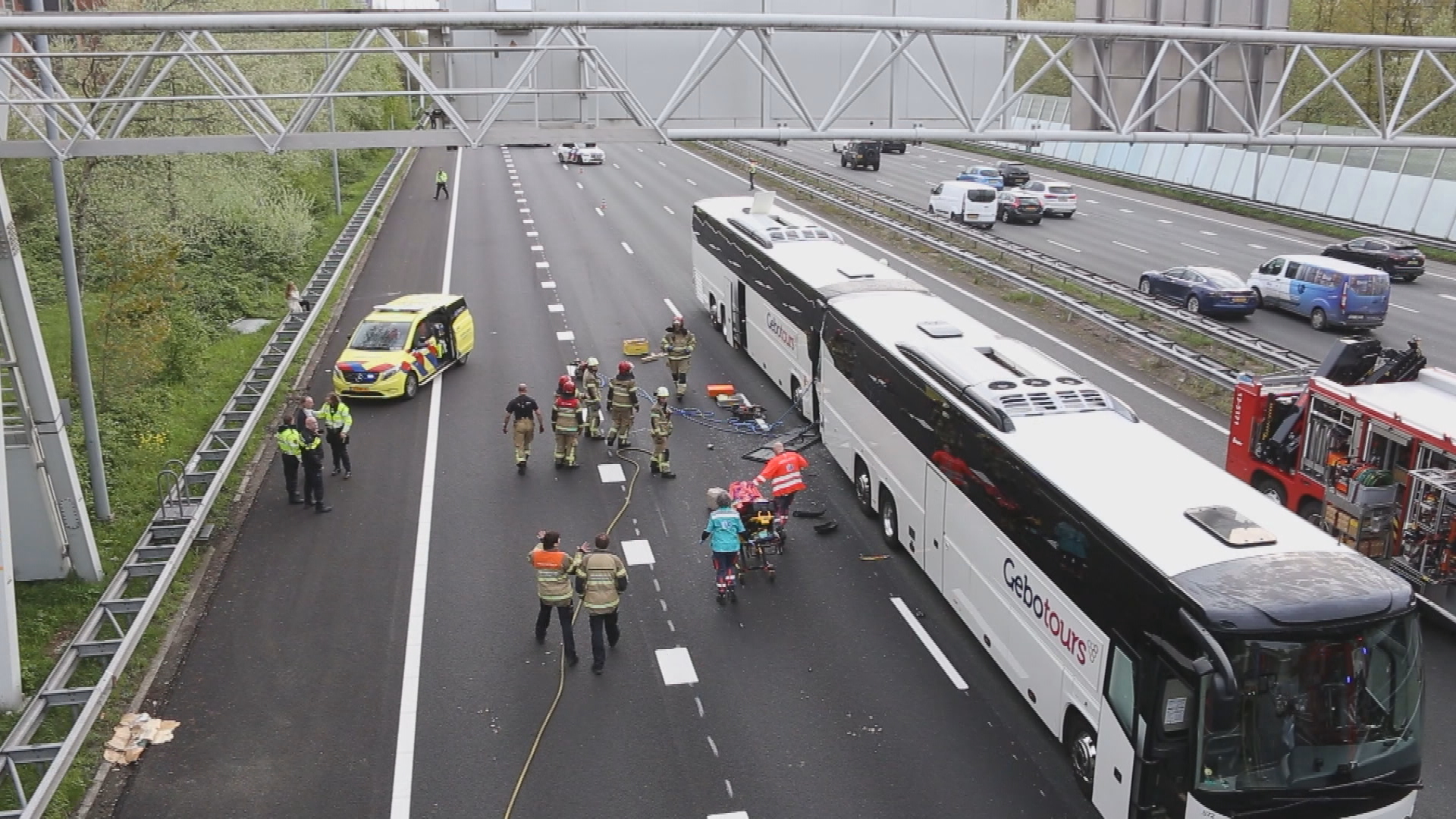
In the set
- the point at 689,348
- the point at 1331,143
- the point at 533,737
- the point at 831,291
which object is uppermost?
the point at 1331,143

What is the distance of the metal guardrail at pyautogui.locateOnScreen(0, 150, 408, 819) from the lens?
1129 cm

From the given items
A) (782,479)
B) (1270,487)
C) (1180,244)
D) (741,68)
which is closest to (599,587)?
(782,479)

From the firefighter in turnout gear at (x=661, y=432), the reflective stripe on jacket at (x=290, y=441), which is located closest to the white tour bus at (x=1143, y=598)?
the firefighter in turnout gear at (x=661, y=432)

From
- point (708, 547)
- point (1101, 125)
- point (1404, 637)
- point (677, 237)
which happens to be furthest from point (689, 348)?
point (677, 237)

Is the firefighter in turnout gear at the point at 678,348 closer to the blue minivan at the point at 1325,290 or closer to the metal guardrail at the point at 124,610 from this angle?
the metal guardrail at the point at 124,610

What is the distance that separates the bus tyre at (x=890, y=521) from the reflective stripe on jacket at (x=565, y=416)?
544 cm

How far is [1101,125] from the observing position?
18.3 m

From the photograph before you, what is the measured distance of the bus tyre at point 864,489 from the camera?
17.7 meters

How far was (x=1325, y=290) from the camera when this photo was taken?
29906 millimetres

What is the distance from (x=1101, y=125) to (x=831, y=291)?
4.88 metres

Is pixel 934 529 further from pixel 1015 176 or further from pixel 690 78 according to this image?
pixel 1015 176

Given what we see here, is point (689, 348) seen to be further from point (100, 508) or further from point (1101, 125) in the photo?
point (100, 508)

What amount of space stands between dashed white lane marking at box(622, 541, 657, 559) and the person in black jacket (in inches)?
189

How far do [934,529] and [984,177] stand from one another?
40924 millimetres
